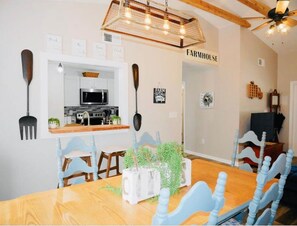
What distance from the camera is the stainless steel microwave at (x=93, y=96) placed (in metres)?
6.17

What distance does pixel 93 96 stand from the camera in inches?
249

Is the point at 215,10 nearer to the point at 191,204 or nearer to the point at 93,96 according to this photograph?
the point at 93,96

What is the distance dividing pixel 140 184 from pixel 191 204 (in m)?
0.54

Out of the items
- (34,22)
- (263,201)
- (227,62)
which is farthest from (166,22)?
(227,62)

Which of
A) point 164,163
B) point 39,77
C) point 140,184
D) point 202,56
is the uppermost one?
point 202,56

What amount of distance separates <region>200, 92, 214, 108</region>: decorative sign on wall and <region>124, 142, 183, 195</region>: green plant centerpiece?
424 centimetres

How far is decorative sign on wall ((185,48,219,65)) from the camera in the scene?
468 cm

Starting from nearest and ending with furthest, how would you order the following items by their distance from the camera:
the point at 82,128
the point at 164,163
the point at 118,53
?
the point at 164,163, the point at 82,128, the point at 118,53

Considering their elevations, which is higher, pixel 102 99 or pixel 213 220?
pixel 102 99

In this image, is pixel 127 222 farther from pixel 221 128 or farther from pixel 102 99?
pixel 102 99

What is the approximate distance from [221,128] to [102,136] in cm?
299

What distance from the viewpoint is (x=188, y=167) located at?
1588 mm

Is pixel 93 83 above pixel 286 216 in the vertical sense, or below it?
above

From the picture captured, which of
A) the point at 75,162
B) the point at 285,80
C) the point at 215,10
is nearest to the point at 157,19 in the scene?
the point at 75,162
